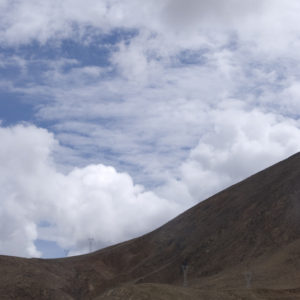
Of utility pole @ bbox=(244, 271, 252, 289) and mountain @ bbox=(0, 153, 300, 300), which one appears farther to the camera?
mountain @ bbox=(0, 153, 300, 300)

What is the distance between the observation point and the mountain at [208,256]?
68938mm

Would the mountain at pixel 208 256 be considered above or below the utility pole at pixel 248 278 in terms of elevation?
above

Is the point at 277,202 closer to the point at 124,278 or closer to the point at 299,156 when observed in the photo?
the point at 299,156

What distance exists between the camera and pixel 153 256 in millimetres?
100562

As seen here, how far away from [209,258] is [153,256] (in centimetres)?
1967

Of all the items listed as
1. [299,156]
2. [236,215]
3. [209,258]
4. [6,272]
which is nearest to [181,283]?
[209,258]

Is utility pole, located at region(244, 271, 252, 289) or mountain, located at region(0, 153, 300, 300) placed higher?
mountain, located at region(0, 153, 300, 300)

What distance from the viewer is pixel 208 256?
84.3m

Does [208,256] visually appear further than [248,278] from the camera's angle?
Yes

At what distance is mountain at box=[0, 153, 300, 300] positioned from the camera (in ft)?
226

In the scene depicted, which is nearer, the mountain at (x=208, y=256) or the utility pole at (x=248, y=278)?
the utility pole at (x=248, y=278)

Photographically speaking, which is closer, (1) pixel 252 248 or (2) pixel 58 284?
(1) pixel 252 248

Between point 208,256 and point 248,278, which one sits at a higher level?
point 208,256

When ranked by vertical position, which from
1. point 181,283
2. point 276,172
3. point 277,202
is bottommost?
point 181,283
